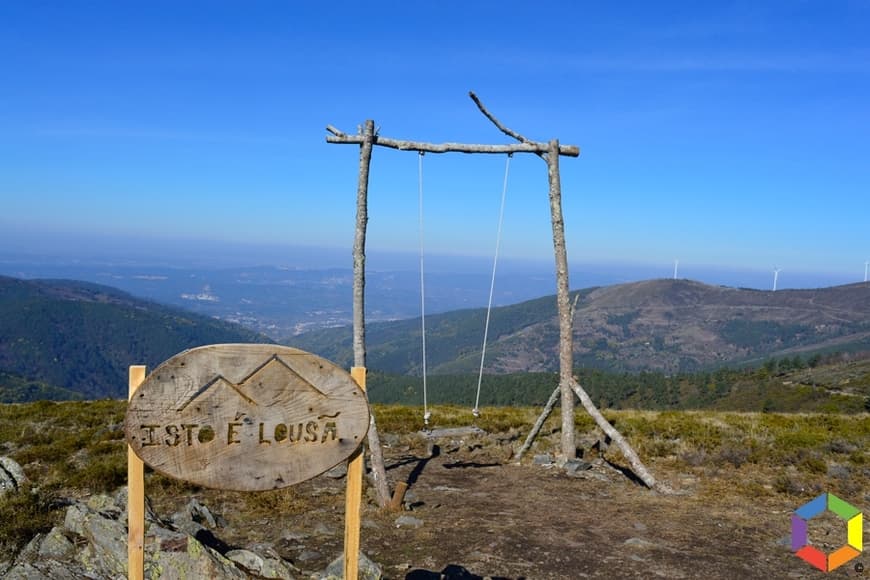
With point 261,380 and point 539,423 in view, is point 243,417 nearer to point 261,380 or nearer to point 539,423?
point 261,380

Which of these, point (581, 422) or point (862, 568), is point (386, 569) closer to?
point (862, 568)

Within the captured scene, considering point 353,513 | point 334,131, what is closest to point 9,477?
point 353,513

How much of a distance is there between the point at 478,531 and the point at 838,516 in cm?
620

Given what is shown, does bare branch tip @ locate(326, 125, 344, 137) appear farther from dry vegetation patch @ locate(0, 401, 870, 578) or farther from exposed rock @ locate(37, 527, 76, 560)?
exposed rock @ locate(37, 527, 76, 560)

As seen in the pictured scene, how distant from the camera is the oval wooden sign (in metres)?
4.26

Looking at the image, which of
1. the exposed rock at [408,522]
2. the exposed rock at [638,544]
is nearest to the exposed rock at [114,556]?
the exposed rock at [408,522]

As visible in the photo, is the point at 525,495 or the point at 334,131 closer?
the point at 525,495

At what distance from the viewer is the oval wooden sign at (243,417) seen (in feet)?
14.0

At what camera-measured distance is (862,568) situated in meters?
7.88

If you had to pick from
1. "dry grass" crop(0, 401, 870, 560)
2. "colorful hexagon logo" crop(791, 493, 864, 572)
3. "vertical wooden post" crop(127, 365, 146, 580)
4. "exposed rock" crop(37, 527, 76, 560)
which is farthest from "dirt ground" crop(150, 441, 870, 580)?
"vertical wooden post" crop(127, 365, 146, 580)

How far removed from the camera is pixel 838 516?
1002 centimetres

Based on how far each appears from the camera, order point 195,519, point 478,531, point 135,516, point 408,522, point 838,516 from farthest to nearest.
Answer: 1. point 838,516
2. point 408,522
3. point 478,531
4. point 195,519
5. point 135,516

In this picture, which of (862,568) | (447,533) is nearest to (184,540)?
(447,533)

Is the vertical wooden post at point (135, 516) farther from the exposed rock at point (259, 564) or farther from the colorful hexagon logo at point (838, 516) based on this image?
the colorful hexagon logo at point (838, 516)
